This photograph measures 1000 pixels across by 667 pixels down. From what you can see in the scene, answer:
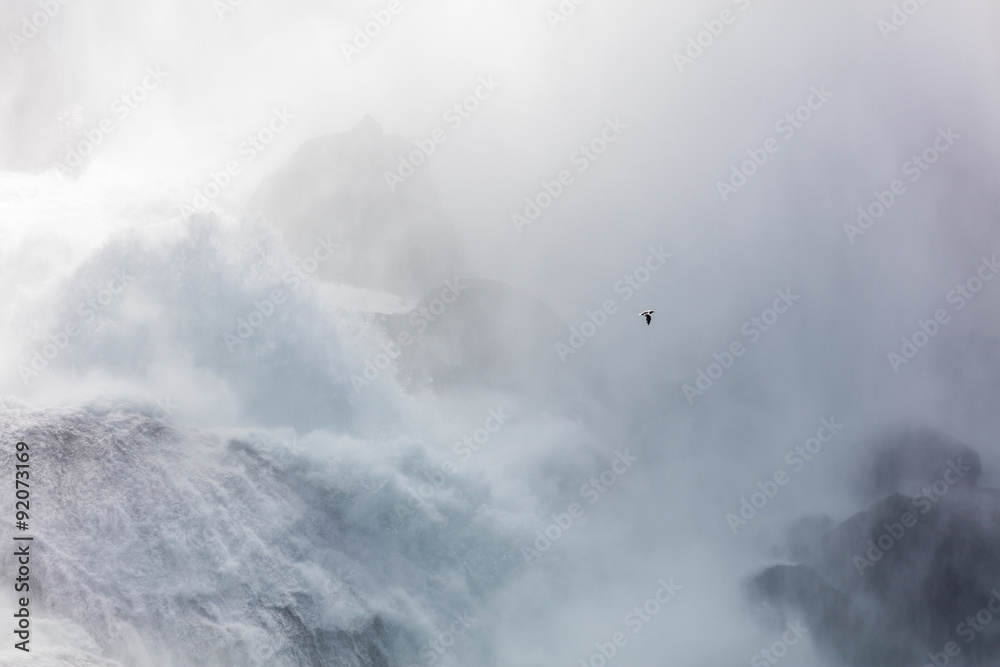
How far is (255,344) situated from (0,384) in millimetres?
13355

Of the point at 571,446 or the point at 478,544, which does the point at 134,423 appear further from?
the point at 571,446

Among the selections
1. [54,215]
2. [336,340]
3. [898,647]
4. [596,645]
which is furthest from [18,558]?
[898,647]

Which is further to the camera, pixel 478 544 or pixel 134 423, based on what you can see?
pixel 478 544

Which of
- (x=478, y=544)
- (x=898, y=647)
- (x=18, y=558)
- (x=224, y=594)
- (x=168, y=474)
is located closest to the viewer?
(x=18, y=558)

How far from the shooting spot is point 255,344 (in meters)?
51.6

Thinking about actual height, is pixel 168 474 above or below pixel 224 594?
above

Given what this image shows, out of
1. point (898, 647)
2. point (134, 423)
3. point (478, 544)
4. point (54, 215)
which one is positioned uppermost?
point (54, 215)

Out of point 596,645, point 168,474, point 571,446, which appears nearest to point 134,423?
point 168,474

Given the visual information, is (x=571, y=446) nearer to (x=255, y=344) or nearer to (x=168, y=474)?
(x=255, y=344)

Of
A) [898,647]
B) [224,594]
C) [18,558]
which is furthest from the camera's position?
[898,647]

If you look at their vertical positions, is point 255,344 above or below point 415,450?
above

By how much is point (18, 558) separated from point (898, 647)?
53325mm

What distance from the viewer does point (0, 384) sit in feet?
137

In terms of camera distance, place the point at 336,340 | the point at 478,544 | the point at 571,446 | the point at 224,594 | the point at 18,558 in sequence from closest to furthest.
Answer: the point at 18,558 < the point at 224,594 < the point at 478,544 < the point at 336,340 < the point at 571,446
